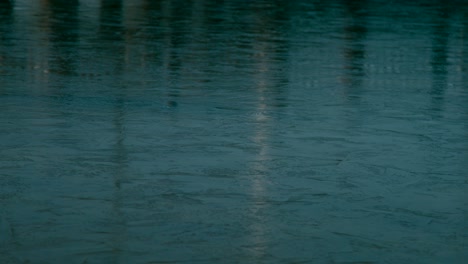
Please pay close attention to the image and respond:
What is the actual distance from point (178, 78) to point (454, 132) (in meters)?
3.71

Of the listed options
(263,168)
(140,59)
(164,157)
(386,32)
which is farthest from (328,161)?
(386,32)

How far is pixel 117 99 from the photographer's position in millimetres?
10617

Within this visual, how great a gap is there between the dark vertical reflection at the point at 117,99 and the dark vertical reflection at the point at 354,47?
2.14m

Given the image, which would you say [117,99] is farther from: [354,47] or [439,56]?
[354,47]

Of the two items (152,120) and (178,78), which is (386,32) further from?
(152,120)

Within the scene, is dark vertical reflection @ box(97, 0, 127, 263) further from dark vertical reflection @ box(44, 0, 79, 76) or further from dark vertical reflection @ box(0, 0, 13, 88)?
dark vertical reflection @ box(0, 0, 13, 88)

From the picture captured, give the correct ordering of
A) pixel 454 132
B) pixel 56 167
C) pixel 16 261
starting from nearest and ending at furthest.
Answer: pixel 16 261
pixel 56 167
pixel 454 132

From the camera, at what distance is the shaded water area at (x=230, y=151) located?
5688 millimetres

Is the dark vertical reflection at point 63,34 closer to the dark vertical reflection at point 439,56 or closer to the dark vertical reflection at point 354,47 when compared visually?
the dark vertical reflection at point 354,47

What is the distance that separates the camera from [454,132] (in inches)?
363

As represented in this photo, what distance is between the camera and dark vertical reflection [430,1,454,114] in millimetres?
11398

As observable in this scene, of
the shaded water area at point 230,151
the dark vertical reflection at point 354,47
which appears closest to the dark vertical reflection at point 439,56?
the shaded water area at point 230,151

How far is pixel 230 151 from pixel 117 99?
2.69 meters

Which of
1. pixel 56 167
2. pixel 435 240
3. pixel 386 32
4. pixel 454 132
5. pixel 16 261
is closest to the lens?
pixel 16 261
